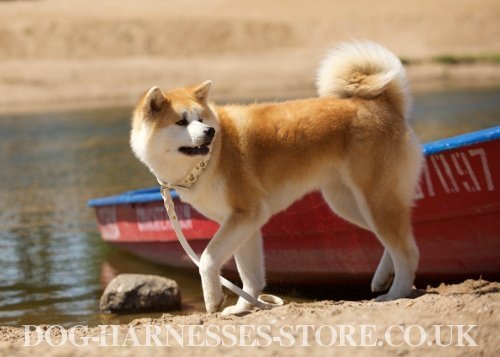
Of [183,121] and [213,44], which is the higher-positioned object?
[213,44]

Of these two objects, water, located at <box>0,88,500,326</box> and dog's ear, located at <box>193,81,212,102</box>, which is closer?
dog's ear, located at <box>193,81,212,102</box>

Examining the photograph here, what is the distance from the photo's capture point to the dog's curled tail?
257 inches

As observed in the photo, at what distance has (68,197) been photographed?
47.4 feet

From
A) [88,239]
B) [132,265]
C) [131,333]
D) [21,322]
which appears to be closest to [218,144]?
[131,333]

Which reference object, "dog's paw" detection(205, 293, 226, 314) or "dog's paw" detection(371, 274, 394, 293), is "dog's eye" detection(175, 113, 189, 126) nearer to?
"dog's paw" detection(205, 293, 226, 314)

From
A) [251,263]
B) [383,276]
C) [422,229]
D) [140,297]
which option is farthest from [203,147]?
[140,297]

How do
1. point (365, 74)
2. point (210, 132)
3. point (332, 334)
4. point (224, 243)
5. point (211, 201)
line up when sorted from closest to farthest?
point (332, 334), point (210, 132), point (224, 243), point (211, 201), point (365, 74)

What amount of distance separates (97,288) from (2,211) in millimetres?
4906

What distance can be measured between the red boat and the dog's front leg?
166cm

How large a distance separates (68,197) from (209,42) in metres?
26.5

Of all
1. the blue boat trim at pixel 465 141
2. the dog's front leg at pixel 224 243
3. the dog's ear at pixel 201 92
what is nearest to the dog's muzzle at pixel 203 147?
the dog's ear at pixel 201 92

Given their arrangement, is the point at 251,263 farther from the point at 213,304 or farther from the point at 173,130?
the point at 173,130

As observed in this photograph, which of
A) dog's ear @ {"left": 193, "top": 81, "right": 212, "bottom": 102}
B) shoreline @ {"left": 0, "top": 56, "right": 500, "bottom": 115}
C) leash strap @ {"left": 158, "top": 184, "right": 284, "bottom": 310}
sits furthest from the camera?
shoreline @ {"left": 0, "top": 56, "right": 500, "bottom": 115}

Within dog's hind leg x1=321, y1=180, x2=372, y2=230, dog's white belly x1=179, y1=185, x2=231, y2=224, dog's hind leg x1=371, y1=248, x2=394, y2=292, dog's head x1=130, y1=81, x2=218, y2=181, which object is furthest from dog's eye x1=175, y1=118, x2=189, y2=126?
dog's hind leg x1=371, y1=248, x2=394, y2=292
